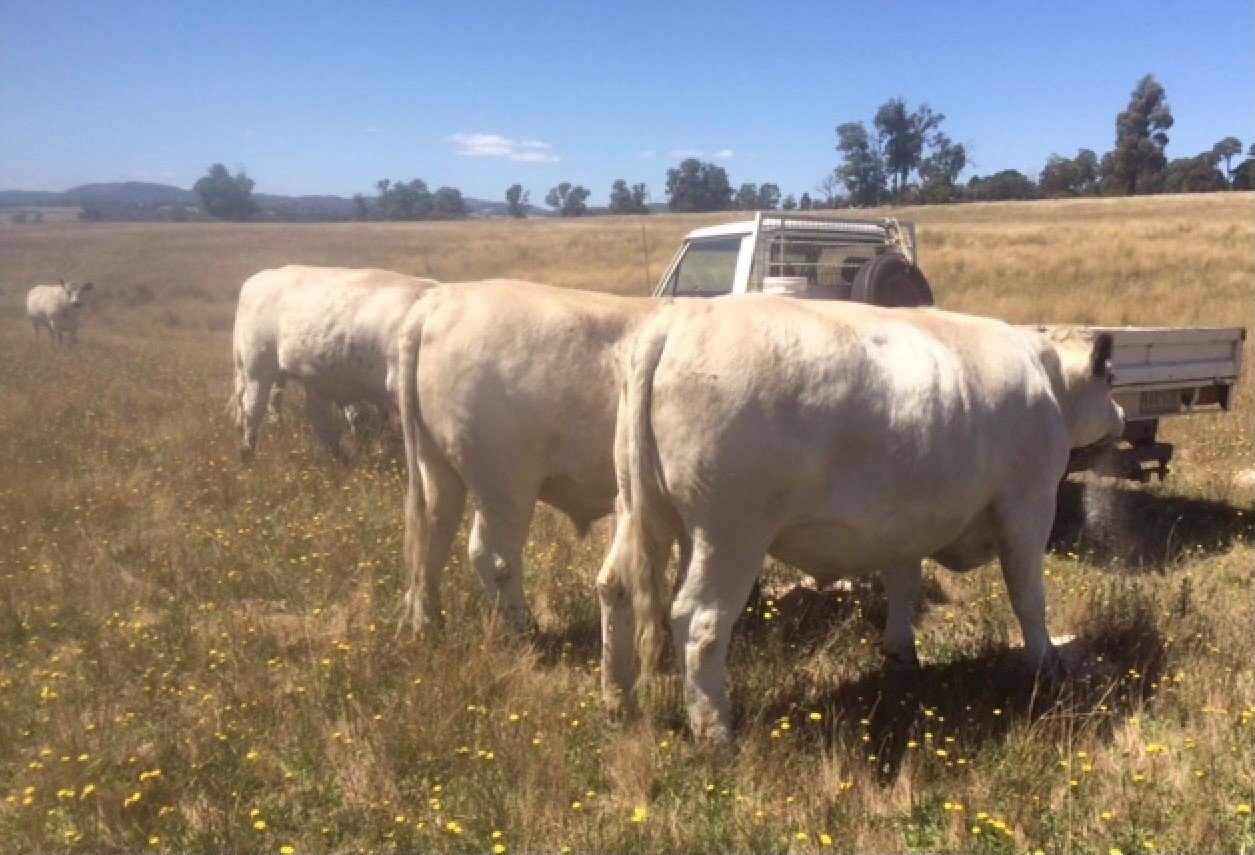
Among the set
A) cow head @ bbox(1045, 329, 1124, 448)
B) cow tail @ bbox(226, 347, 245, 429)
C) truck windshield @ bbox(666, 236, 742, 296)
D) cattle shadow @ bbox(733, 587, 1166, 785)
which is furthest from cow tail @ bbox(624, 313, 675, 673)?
cow tail @ bbox(226, 347, 245, 429)

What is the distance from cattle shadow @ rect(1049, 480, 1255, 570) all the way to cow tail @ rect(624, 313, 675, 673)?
4.09m

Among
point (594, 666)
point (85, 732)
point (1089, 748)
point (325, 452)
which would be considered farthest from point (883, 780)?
point (325, 452)

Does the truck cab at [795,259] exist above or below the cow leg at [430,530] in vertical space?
above

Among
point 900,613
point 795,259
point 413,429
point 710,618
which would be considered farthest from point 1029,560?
point 795,259

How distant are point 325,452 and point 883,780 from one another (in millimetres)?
7585

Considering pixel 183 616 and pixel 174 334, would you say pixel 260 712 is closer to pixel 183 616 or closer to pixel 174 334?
pixel 183 616

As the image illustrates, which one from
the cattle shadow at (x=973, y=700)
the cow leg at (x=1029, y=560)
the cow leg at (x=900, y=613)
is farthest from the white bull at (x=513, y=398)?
the cow leg at (x=1029, y=560)

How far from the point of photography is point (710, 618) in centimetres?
399

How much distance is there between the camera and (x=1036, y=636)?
15.6ft

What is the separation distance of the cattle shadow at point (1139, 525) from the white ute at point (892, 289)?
31 cm

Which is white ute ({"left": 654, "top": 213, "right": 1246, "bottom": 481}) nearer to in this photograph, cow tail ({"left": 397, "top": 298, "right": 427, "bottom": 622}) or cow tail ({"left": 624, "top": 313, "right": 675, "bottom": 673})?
cow tail ({"left": 397, "top": 298, "right": 427, "bottom": 622})

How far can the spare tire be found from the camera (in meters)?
8.11

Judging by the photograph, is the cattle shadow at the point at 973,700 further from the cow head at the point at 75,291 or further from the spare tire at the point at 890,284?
the cow head at the point at 75,291

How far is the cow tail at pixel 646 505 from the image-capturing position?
4.05 meters
